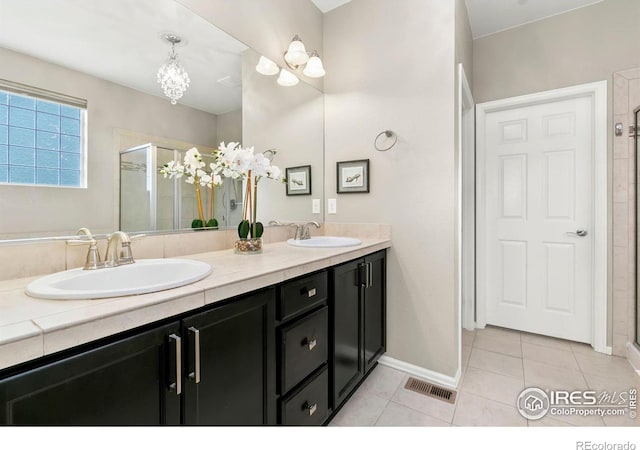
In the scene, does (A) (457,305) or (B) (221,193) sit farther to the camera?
(A) (457,305)

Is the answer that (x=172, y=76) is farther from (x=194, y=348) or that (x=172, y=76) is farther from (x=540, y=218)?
(x=540, y=218)

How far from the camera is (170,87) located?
4.41 ft

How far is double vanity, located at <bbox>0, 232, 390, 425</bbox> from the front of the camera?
0.58 metres

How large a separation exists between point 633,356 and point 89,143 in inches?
136

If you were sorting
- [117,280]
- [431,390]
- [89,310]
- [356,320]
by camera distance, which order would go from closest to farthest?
[89,310] → [117,280] → [356,320] → [431,390]

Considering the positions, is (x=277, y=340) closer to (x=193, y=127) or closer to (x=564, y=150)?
(x=193, y=127)

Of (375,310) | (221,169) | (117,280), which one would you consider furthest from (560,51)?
(117,280)

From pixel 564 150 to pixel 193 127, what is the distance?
9.24ft

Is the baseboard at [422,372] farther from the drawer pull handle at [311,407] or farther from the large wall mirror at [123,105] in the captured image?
the large wall mirror at [123,105]

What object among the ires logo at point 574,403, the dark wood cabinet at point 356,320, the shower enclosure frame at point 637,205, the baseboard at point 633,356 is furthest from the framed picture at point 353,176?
the baseboard at point 633,356

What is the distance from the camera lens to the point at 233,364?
3.07 feet

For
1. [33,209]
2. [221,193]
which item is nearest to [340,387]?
[221,193]

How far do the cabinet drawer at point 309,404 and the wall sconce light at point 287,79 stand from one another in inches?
72.2

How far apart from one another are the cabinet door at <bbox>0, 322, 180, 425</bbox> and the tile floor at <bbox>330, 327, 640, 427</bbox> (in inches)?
42.7
